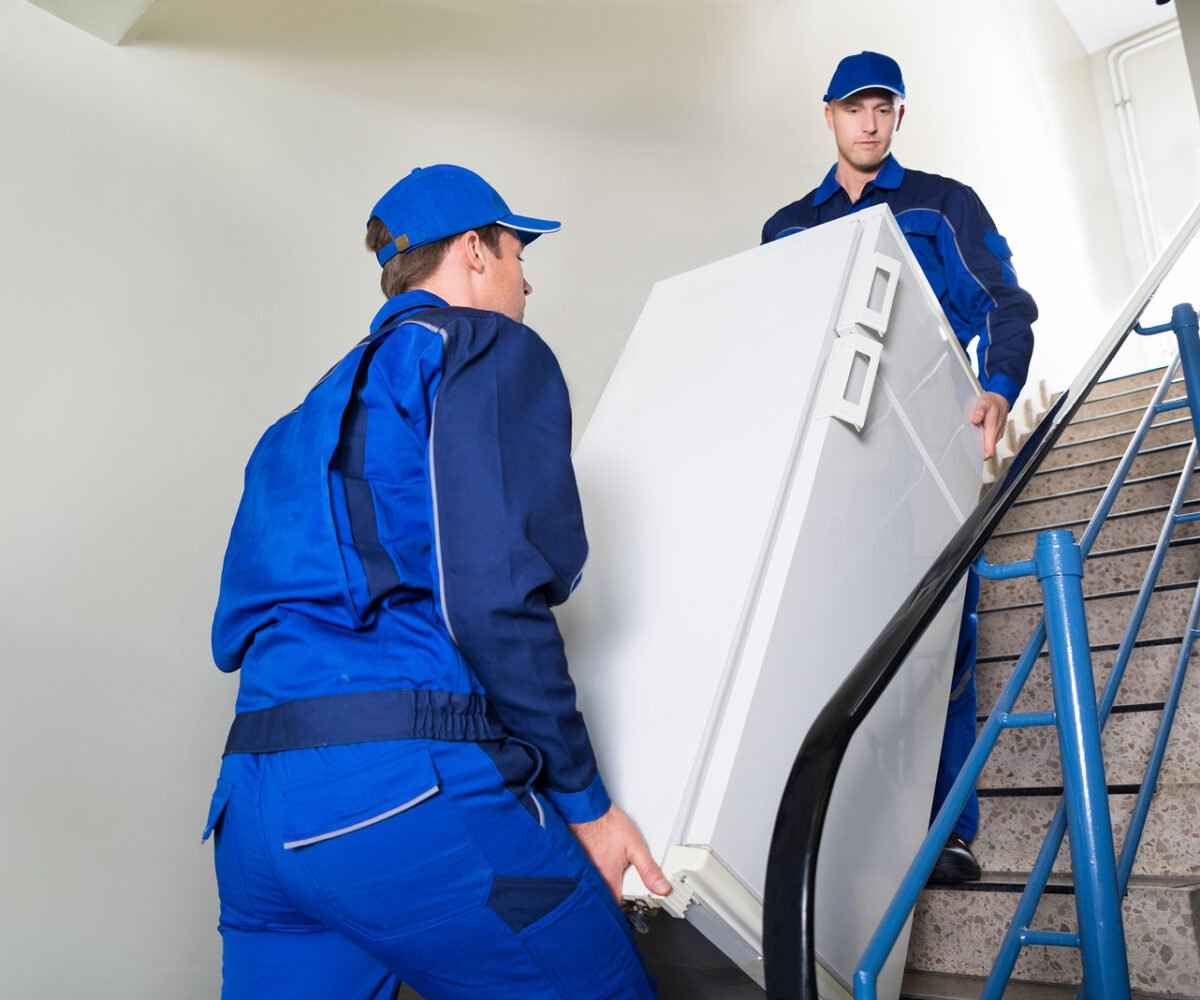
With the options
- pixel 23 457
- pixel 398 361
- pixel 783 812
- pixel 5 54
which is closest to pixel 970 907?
pixel 783 812

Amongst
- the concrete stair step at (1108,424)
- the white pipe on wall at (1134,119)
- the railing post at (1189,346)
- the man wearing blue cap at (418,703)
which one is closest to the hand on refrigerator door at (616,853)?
the man wearing blue cap at (418,703)

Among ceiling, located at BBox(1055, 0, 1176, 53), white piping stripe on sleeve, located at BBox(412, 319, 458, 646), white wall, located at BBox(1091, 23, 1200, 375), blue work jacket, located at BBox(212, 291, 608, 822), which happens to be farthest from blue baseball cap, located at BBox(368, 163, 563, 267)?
ceiling, located at BBox(1055, 0, 1176, 53)

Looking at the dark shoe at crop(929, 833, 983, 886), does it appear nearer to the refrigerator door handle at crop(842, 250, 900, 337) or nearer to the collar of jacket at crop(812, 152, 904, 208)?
the refrigerator door handle at crop(842, 250, 900, 337)

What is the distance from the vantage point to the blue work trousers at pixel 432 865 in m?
1.12

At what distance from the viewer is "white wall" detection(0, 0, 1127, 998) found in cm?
194

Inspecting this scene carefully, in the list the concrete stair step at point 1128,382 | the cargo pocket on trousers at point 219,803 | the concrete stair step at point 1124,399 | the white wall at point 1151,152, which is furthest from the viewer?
the white wall at point 1151,152

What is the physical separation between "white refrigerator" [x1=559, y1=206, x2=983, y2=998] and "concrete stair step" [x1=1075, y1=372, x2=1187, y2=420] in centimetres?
255

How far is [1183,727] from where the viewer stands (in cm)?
217

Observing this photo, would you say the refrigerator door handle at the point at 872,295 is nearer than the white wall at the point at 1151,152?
Yes

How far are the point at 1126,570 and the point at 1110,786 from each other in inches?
37.6

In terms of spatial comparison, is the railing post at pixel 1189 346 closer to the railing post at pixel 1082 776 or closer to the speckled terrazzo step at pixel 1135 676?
the speckled terrazzo step at pixel 1135 676

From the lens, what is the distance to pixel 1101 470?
365cm

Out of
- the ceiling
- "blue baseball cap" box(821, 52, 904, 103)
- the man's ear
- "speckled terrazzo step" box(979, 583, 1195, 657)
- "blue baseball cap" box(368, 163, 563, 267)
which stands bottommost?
"speckled terrazzo step" box(979, 583, 1195, 657)

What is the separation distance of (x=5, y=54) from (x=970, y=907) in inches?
90.7
